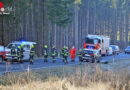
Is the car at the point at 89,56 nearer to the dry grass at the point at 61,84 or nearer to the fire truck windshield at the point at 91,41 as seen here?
the fire truck windshield at the point at 91,41

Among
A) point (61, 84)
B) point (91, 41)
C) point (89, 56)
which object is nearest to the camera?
point (61, 84)

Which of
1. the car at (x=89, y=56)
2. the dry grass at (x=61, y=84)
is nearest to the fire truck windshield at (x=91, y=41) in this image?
the car at (x=89, y=56)

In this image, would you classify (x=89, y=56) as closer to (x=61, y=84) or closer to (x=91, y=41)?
(x=91, y=41)

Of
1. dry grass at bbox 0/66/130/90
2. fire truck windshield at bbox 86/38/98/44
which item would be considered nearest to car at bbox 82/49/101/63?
fire truck windshield at bbox 86/38/98/44

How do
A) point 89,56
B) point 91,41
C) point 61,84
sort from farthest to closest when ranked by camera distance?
point 91,41 < point 89,56 < point 61,84

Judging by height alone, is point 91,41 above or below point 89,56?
above

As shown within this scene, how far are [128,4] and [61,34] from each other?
142 feet

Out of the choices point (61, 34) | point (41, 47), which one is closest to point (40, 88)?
point (41, 47)

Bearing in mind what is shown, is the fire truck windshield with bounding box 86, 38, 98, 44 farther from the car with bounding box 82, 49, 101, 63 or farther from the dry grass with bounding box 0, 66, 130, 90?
the dry grass with bounding box 0, 66, 130, 90

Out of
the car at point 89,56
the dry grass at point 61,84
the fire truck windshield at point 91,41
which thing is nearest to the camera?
the dry grass at point 61,84

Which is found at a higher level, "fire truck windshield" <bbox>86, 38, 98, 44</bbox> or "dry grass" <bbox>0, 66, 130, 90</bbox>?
"fire truck windshield" <bbox>86, 38, 98, 44</bbox>

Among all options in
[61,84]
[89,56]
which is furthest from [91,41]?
[61,84]

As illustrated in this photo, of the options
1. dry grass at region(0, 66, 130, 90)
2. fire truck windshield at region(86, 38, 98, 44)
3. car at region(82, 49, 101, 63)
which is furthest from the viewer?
fire truck windshield at region(86, 38, 98, 44)

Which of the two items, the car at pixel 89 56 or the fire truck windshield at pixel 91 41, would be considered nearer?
the car at pixel 89 56
